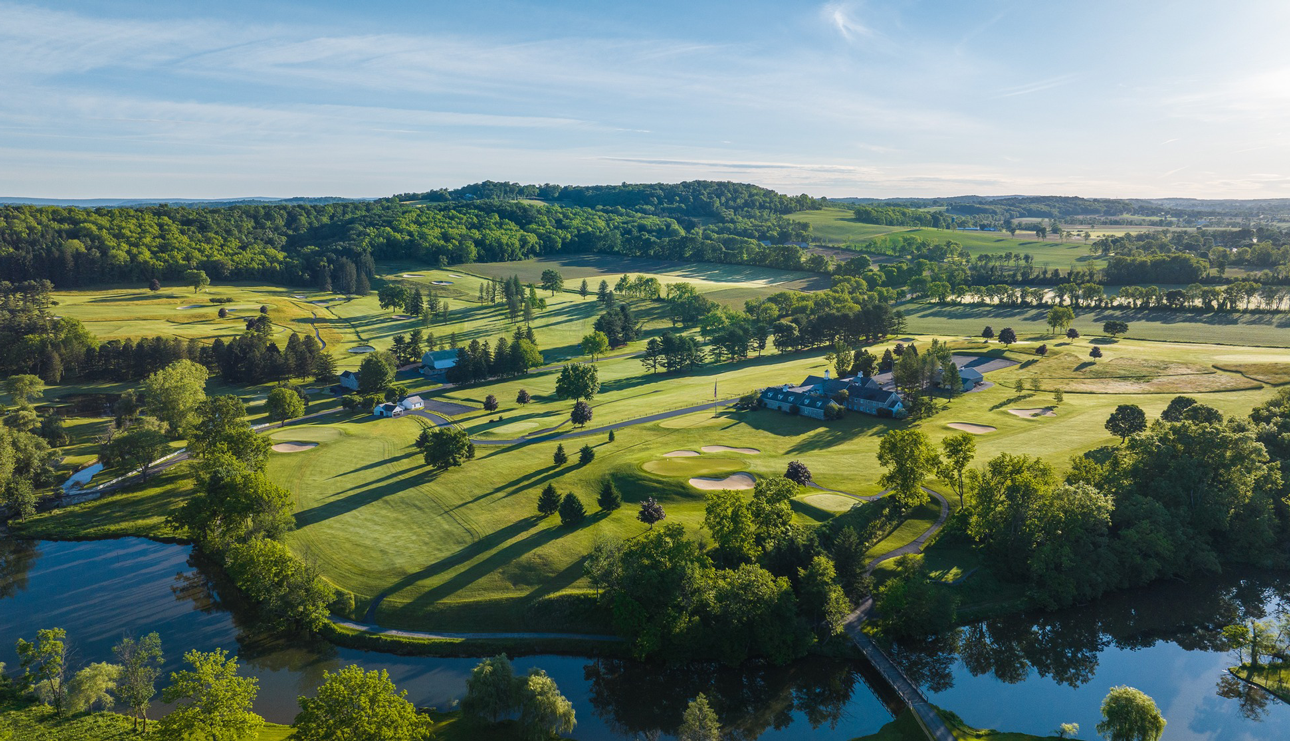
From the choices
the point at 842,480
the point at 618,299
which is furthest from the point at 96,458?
the point at 618,299

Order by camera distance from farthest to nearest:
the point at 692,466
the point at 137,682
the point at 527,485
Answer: the point at 692,466, the point at 527,485, the point at 137,682

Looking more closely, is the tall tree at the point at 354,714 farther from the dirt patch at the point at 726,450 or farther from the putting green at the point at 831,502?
the dirt patch at the point at 726,450

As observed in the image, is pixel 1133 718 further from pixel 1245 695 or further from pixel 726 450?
pixel 726 450

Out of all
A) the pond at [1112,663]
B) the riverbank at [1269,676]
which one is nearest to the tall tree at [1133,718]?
the pond at [1112,663]


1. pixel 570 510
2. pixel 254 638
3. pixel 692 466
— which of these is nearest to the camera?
pixel 254 638

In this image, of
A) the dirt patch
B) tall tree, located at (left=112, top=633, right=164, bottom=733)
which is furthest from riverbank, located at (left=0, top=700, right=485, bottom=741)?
the dirt patch

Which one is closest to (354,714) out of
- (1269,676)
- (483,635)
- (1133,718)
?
(483,635)
